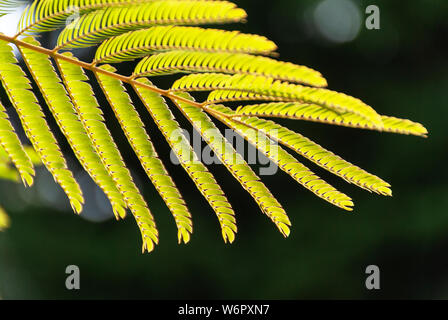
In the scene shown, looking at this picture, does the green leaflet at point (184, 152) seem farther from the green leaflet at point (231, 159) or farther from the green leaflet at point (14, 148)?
the green leaflet at point (14, 148)

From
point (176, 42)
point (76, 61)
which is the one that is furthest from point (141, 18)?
point (76, 61)

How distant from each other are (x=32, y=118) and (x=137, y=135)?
0.21 meters

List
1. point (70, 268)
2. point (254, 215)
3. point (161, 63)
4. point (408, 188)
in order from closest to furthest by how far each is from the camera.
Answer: point (161, 63), point (70, 268), point (408, 188), point (254, 215)

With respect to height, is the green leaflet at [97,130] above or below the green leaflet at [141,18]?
below

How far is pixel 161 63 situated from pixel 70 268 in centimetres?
530

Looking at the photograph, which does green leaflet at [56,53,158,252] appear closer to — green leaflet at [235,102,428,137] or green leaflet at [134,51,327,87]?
green leaflet at [134,51,327,87]

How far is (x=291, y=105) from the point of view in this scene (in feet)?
2.90

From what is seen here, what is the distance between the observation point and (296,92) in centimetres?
76

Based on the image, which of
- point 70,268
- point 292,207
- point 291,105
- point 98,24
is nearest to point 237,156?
point 291,105

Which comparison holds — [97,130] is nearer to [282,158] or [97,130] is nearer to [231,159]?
[231,159]

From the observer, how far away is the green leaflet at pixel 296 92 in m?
0.73

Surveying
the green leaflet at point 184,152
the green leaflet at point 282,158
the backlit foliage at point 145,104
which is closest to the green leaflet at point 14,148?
the backlit foliage at point 145,104

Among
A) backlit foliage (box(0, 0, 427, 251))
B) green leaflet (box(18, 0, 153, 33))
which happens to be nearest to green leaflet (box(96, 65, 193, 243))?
backlit foliage (box(0, 0, 427, 251))

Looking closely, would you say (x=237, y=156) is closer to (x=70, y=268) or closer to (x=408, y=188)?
(x=70, y=268)
